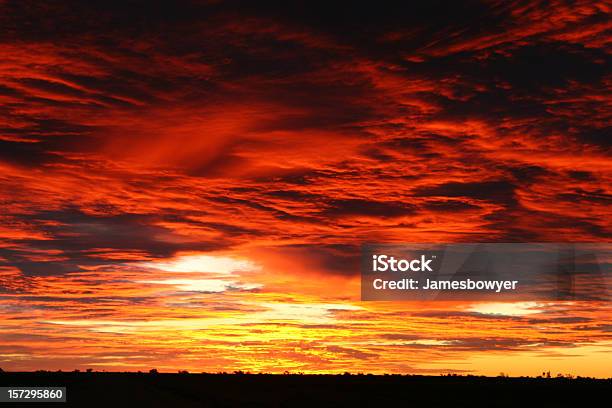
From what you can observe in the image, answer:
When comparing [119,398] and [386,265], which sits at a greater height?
[386,265]

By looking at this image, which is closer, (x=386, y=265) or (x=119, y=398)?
(x=386, y=265)

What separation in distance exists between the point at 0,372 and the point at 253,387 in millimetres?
22645

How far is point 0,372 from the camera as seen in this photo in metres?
67.2

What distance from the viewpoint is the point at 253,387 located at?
56281 mm

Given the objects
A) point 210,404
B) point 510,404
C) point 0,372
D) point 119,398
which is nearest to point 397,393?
point 510,404

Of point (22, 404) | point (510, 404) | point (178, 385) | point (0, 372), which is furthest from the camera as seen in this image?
point (0, 372)

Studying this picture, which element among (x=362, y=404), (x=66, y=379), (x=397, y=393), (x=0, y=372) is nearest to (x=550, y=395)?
(x=397, y=393)

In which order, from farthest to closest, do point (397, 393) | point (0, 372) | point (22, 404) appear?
point (0, 372) < point (397, 393) < point (22, 404)

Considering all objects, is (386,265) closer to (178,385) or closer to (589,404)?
(589,404)

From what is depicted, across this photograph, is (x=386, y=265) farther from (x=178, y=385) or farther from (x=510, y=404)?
(x=178, y=385)

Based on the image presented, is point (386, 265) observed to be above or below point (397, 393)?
above

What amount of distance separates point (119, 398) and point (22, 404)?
16.4 feet

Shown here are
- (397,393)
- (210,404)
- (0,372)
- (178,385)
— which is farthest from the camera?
(0,372)

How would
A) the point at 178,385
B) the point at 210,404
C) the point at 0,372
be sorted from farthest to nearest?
the point at 0,372 → the point at 178,385 → the point at 210,404
